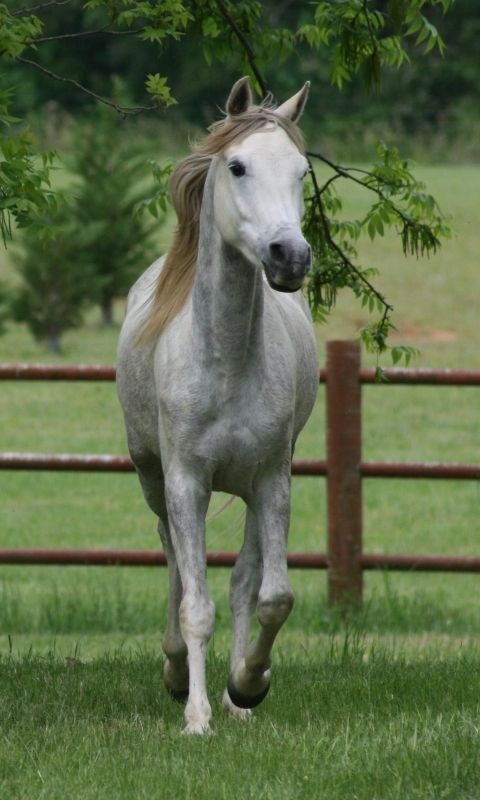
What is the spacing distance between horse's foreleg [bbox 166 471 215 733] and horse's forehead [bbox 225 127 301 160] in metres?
1.08

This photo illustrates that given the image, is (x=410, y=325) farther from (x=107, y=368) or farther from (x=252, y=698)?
(x=252, y=698)

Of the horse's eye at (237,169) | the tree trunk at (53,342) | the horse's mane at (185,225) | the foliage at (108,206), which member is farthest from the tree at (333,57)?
the tree trunk at (53,342)

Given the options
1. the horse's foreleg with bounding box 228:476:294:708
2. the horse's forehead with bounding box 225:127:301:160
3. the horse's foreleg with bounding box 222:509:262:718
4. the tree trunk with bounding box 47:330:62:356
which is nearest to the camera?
the horse's forehead with bounding box 225:127:301:160

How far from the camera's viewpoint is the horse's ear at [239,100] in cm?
389

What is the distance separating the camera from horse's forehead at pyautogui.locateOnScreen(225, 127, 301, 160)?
143 inches

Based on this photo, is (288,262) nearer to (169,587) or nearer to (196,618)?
(196,618)

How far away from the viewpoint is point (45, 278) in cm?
1677

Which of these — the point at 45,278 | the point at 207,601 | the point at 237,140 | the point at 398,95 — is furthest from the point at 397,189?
the point at 398,95

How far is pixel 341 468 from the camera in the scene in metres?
6.48

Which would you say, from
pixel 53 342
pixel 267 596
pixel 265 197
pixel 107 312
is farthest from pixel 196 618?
pixel 107 312

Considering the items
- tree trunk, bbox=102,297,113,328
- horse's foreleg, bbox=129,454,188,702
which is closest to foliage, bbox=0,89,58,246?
horse's foreleg, bbox=129,454,188,702

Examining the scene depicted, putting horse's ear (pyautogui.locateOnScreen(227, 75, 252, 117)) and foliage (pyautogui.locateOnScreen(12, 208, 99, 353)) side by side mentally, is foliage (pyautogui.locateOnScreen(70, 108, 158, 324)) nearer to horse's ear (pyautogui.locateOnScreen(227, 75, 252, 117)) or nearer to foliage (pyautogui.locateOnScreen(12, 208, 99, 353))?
foliage (pyautogui.locateOnScreen(12, 208, 99, 353))

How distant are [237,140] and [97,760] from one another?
1936 mm

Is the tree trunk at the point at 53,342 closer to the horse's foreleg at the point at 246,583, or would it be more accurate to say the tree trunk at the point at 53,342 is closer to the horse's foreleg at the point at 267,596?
the horse's foreleg at the point at 246,583
